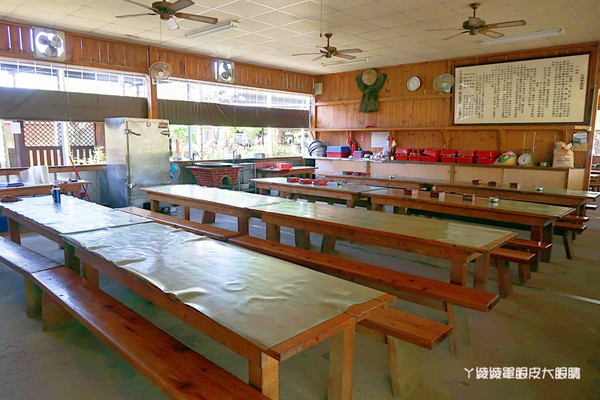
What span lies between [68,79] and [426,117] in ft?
23.5

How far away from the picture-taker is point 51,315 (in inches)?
111

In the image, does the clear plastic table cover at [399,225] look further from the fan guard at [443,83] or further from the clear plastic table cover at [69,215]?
the fan guard at [443,83]

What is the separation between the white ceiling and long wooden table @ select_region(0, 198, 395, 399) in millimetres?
4010

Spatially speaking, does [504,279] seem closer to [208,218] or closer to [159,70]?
[208,218]

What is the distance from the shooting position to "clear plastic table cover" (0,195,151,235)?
3049 millimetres

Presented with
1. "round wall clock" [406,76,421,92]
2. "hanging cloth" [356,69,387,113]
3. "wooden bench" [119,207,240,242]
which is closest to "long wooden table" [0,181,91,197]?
"wooden bench" [119,207,240,242]

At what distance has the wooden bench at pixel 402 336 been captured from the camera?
2049 mm

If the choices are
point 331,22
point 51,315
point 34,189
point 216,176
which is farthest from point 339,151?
point 51,315

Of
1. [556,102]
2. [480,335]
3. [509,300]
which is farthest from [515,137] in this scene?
[480,335]

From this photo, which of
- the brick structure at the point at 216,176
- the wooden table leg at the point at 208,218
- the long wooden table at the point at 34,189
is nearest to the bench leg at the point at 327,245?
the wooden table leg at the point at 208,218

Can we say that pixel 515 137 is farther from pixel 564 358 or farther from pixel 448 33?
pixel 564 358

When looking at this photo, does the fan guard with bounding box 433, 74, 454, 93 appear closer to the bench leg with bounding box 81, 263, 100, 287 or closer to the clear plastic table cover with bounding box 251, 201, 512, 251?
the clear plastic table cover with bounding box 251, 201, 512, 251

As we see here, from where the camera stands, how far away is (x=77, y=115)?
6.87 metres

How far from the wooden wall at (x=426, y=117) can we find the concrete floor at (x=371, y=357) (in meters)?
5.07
